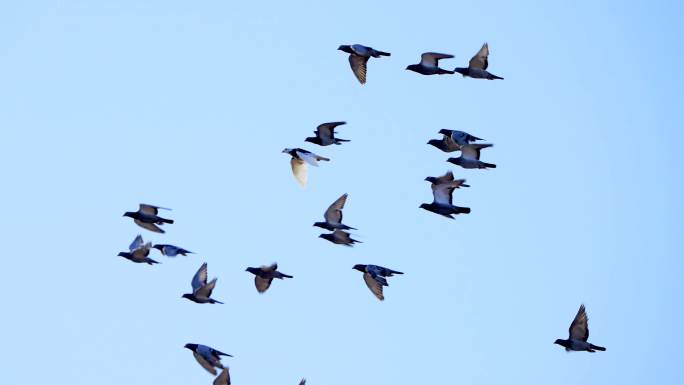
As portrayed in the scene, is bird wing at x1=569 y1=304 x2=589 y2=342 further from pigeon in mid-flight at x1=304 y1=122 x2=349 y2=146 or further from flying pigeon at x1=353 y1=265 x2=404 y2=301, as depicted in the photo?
pigeon in mid-flight at x1=304 y1=122 x2=349 y2=146

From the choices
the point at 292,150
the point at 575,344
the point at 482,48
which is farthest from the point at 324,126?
the point at 575,344

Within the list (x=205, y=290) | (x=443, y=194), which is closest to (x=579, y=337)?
(x=443, y=194)

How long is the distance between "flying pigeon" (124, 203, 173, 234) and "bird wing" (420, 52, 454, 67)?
36.8 ft

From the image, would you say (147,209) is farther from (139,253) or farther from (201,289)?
(201,289)

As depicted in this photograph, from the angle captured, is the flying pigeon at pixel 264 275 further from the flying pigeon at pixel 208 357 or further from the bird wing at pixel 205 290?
the flying pigeon at pixel 208 357

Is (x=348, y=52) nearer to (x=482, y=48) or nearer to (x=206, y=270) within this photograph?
(x=482, y=48)

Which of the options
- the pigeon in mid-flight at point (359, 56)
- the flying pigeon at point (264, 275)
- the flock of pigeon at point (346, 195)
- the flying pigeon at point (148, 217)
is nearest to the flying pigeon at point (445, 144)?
the flock of pigeon at point (346, 195)

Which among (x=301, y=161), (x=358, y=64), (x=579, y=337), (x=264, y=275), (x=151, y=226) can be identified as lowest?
(x=579, y=337)

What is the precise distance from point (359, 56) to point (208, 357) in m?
12.3

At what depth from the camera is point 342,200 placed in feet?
234

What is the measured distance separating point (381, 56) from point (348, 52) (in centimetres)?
148

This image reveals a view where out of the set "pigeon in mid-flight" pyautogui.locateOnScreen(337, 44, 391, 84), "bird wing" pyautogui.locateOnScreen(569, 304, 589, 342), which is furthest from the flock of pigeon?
"bird wing" pyautogui.locateOnScreen(569, 304, 589, 342)

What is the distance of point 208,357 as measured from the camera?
67375 mm

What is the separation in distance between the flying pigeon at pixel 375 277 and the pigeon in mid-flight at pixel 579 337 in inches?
278
